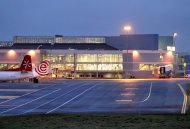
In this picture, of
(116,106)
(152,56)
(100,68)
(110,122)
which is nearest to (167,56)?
(152,56)

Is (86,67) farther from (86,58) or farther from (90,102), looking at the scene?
(90,102)

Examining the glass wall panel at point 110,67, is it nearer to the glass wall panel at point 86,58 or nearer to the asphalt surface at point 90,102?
the glass wall panel at point 86,58

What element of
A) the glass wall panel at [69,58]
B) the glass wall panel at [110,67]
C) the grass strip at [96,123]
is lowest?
the grass strip at [96,123]

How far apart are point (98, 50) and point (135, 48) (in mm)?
19093

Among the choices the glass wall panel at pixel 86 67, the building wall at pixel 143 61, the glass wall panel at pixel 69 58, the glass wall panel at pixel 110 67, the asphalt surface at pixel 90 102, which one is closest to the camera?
the asphalt surface at pixel 90 102

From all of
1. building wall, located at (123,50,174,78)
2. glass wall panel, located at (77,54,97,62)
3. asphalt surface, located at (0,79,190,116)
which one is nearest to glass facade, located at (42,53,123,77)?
glass wall panel, located at (77,54,97,62)

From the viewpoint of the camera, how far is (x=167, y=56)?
186250 mm

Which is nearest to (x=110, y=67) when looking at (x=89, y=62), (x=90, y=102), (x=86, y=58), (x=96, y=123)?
(x=89, y=62)

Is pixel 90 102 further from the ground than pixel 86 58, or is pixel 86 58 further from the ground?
pixel 86 58

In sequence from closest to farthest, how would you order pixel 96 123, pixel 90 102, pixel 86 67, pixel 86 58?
pixel 96 123, pixel 90 102, pixel 86 67, pixel 86 58

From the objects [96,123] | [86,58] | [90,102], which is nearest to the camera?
[96,123]

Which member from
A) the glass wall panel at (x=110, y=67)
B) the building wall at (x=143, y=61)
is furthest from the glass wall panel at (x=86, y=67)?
the building wall at (x=143, y=61)

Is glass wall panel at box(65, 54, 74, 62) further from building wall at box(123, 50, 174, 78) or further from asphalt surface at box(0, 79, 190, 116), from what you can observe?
asphalt surface at box(0, 79, 190, 116)

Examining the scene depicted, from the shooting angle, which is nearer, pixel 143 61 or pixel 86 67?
pixel 143 61
